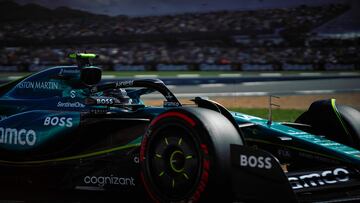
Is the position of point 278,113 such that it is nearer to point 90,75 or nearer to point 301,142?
point 90,75

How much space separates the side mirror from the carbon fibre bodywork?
0.19 meters

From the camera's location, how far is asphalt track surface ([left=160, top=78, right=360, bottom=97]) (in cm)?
2119

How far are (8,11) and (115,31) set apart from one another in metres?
7.21

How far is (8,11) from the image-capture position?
1533 inches

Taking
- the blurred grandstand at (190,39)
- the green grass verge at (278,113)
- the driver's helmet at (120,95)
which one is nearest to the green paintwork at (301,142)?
the driver's helmet at (120,95)

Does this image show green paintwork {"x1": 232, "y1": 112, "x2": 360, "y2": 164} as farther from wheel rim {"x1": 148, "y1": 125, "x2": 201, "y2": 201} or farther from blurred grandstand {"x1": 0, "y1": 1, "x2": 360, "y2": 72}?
blurred grandstand {"x1": 0, "y1": 1, "x2": 360, "y2": 72}

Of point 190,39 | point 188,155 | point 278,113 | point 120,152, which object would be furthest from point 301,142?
point 190,39

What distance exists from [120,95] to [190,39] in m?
30.8

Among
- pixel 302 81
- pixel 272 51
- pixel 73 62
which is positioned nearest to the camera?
pixel 302 81

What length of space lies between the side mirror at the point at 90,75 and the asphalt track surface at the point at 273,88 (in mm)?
13580

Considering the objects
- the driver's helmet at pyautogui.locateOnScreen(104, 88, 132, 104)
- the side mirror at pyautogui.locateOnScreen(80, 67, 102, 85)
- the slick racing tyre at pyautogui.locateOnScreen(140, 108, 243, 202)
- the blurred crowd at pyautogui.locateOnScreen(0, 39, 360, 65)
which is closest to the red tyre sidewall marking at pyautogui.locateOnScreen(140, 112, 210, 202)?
the slick racing tyre at pyautogui.locateOnScreen(140, 108, 243, 202)

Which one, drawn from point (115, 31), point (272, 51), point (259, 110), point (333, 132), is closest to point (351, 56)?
point (272, 51)

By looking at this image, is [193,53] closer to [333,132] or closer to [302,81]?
[302,81]

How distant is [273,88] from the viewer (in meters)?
23.0
